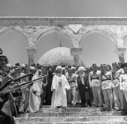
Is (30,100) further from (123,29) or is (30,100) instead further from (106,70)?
(123,29)

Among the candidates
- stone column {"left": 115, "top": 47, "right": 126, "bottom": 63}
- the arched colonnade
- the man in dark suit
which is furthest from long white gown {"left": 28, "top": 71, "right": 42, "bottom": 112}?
stone column {"left": 115, "top": 47, "right": 126, "bottom": 63}

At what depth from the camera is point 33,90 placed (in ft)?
26.3

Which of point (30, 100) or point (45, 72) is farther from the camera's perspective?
point (45, 72)

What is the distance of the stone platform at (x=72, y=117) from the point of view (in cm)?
629

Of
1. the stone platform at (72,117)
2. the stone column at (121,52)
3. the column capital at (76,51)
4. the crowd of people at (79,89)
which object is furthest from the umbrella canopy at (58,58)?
the stone platform at (72,117)

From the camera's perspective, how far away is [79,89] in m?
8.99

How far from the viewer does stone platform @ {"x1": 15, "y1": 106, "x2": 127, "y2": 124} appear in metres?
6.29

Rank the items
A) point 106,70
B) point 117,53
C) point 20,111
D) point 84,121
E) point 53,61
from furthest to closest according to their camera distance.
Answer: point 53,61
point 117,53
point 106,70
point 20,111
point 84,121

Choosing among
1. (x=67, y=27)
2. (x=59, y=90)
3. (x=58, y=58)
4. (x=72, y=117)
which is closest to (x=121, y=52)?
(x=67, y=27)

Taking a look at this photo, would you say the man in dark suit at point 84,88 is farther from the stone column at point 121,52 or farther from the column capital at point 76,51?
the stone column at point 121,52

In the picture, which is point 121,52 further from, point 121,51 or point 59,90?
point 59,90

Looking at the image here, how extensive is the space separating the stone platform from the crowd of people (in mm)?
409

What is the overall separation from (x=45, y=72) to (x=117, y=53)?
266 inches

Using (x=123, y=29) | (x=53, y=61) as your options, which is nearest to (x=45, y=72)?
(x=123, y=29)
